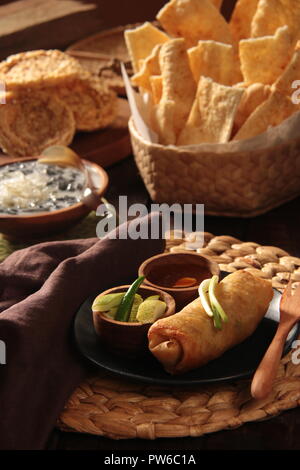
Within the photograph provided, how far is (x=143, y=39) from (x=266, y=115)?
1.47 feet

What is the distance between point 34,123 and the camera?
2.20 m

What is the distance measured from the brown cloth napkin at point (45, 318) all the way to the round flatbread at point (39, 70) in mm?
762

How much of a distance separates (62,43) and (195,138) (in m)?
1.62

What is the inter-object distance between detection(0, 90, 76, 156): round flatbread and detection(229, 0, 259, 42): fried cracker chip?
516 mm

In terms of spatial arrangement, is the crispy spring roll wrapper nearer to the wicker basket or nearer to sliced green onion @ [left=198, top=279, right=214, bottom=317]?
sliced green onion @ [left=198, top=279, right=214, bottom=317]

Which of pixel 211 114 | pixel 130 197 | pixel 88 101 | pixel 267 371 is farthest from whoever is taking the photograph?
pixel 88 101

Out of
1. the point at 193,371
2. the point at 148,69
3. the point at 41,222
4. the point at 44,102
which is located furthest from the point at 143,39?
the point at 193,371

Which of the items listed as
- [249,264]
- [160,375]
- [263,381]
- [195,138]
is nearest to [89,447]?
[160,375]

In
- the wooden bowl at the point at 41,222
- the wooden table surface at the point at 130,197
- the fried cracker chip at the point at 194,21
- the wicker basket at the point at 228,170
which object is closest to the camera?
the wooden table surface at the point at 130,197

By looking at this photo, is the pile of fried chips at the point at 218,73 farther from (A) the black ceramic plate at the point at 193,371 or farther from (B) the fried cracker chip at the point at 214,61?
(A) the black ceramic plate at the point at 193,371

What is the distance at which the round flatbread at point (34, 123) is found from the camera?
85.2 inches

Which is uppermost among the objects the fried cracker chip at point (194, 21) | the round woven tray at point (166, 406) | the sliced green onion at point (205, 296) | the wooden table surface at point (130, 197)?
the fried cracker chip at point (194, 21)

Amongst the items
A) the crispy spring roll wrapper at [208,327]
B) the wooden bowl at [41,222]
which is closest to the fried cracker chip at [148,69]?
the wooden bowl at [41,222]

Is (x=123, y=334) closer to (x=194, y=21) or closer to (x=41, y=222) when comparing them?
(x=41, y=222)
